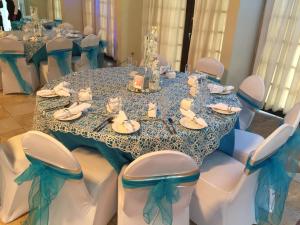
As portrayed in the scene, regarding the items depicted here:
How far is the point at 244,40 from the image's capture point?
11.3 ft

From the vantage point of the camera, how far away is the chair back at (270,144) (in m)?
1.45

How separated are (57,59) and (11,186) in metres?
2.39

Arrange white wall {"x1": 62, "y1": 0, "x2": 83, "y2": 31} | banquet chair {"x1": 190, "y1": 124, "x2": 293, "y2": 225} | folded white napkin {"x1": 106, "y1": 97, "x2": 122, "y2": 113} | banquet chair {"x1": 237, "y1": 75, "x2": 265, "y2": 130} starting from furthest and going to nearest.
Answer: white wall {"x1": 62, "y1": 0, "x2": 83, "y2": 31} < banquet chair {"x1": 237, "y1": 75, "x2": 265, "y2": 130} < folded white napkin {"x1": 106, "y1": 97, "x2": 122, "y2": 113} < banquet chair {"x1": 190, "y1": 124, "x2": 293, "y2": 225}

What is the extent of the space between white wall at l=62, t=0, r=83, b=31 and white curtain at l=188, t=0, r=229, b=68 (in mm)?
3256

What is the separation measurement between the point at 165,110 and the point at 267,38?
7.51 feet

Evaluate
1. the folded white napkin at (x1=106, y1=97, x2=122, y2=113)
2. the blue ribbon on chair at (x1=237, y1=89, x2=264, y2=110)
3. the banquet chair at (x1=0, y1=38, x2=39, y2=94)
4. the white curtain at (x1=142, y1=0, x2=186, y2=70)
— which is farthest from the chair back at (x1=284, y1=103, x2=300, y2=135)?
the banquet chair at (x1=0, y1=38, x2=39, y2=94)

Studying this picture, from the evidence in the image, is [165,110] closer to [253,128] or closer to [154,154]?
[154,154]

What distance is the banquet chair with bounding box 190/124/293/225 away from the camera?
1.56 m

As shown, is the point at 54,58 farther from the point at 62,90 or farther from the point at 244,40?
the point at 244,40

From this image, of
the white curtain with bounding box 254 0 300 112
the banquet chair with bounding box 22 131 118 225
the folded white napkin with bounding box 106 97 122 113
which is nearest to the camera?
the banquet chair with bounding box 22 131 118 225

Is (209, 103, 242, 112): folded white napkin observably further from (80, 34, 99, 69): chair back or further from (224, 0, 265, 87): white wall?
(80, 34, 99, 69): chair back

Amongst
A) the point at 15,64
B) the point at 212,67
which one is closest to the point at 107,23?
the point at 15,64

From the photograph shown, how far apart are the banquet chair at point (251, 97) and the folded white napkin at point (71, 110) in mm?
1483

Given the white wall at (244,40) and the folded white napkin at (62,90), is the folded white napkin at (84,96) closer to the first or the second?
the folded white napkin at (62,90)
